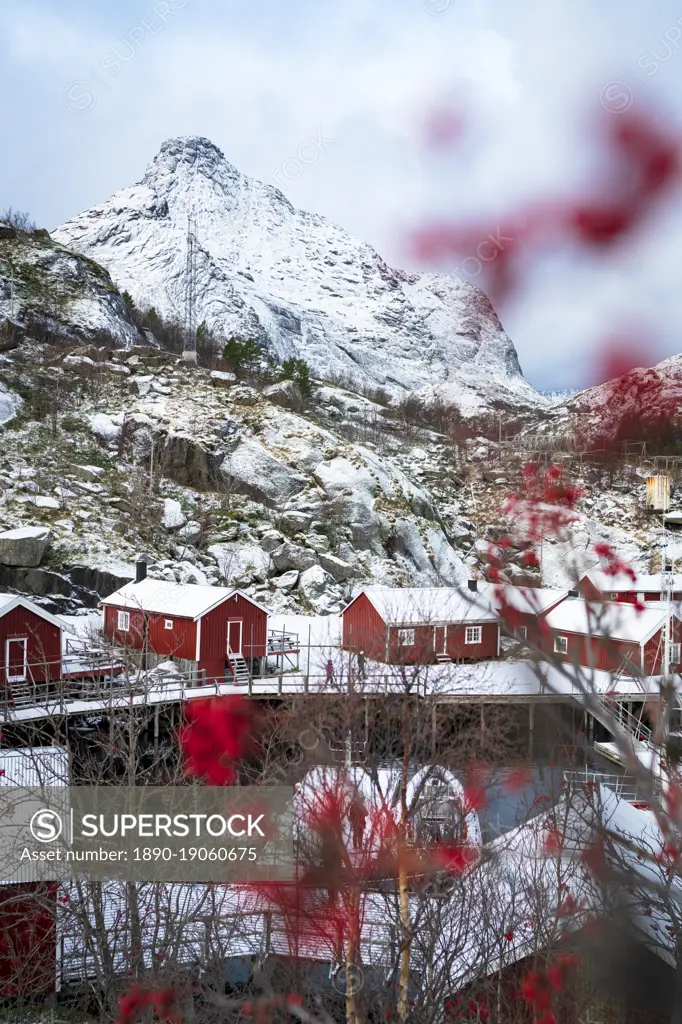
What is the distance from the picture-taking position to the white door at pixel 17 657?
13742 mm

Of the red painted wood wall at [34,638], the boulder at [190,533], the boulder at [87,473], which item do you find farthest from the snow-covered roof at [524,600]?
the boulder at [87,473]

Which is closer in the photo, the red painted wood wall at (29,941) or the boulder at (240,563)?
the red painted wood wall at (29,941)

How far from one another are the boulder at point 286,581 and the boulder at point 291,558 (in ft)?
1.35

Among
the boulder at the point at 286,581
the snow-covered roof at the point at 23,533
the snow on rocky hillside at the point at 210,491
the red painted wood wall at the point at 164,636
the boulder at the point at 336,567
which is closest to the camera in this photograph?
the red painted wood wall at the point at 164,636

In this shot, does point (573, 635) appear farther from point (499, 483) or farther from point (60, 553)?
point (60, 553)

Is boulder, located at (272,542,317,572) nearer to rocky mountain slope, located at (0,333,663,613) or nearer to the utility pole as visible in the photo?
rocky mountain slope, located at (0,333,663,613)

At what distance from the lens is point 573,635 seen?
106cm

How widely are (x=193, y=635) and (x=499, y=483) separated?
50.1 ft

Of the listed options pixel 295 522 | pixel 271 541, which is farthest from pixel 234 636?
pixel 295 522

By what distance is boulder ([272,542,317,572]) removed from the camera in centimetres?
2391

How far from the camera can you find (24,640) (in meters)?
14.0

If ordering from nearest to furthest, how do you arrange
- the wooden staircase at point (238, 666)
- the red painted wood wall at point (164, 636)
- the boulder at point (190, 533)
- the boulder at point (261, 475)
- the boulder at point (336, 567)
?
the wooden staircase at point (238, 666), the red painted wood wall at point (164, 636), the boulder at point (336, 567), the boulder at point (190, 533), the boulder at point (261, 475)

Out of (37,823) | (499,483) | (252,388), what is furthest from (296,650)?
(252,388)

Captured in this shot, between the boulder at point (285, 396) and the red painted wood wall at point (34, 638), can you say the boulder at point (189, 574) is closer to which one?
the red painted wood wall at point (34, 638)
